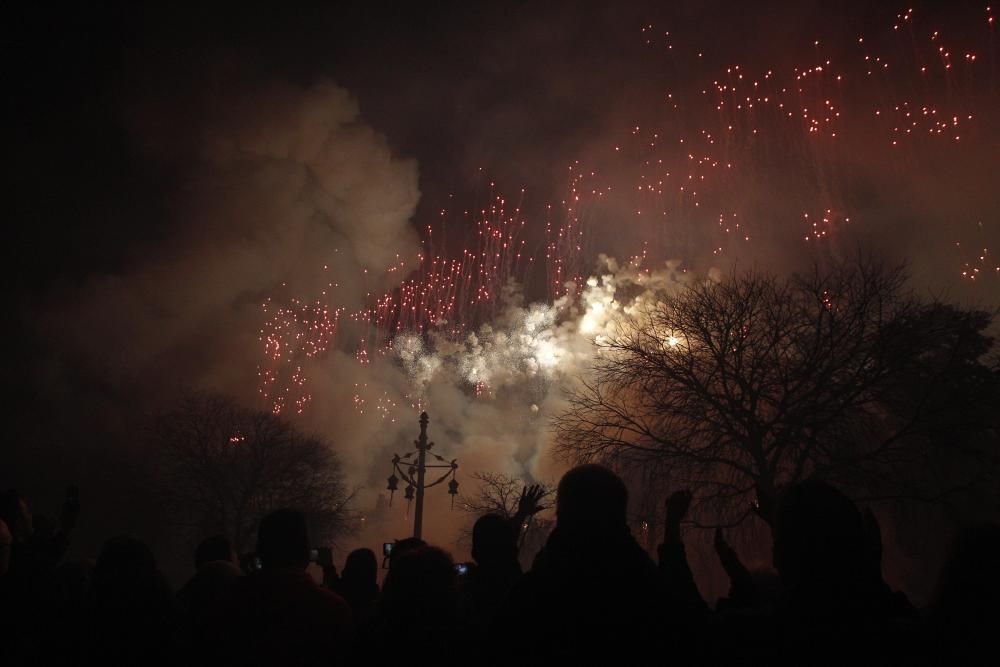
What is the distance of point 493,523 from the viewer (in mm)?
3676

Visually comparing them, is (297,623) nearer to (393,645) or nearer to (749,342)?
(393,645)

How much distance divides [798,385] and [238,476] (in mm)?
32180

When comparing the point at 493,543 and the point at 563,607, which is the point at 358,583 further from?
the point at 563,607

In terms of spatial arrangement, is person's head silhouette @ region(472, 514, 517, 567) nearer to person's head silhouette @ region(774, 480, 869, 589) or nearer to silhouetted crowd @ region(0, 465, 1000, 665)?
silhouetted crowd @ region(0, 465, 1000, 665)

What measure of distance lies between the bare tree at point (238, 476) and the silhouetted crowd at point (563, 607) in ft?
109

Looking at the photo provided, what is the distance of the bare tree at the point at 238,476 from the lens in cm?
3416

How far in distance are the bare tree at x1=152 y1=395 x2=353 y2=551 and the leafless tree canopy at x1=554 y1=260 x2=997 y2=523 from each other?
2458 cm

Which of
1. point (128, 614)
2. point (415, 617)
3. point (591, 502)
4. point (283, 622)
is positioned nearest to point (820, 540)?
point (591, 502)

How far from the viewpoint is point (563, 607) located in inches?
83.5

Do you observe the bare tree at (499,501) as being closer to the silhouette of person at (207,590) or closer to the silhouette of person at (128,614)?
the silhouette of person at (207,590)

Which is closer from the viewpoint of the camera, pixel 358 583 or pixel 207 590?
pixel 207 590

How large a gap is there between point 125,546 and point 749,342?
1458cm

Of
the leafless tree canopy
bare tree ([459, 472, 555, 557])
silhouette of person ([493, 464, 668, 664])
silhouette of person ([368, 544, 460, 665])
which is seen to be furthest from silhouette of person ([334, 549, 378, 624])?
bare tree ([459, 472, 555, 557])

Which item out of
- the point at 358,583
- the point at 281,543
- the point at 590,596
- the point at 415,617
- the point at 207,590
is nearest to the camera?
the point at 590,596
